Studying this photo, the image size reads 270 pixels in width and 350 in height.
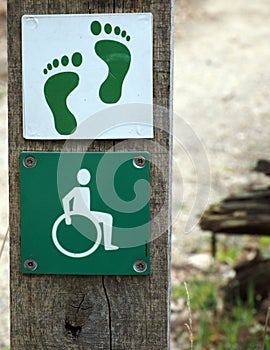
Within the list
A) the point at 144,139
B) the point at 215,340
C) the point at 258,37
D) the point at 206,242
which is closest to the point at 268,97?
the point at 258,37

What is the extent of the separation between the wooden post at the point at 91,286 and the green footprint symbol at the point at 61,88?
73 mm

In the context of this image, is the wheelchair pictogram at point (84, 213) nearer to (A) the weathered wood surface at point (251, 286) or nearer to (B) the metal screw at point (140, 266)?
(B) the metal screw at point (140, 266)

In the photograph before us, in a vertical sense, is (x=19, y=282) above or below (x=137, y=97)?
below

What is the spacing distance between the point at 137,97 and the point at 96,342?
62 cm

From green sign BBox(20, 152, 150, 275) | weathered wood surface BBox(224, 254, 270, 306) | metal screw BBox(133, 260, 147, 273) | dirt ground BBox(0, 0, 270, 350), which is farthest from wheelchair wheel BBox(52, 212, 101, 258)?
weathered wood surface BBox(224, 254, 270, 306)

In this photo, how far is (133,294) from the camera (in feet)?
5.87

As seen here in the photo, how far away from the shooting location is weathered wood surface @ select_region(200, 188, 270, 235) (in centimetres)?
414

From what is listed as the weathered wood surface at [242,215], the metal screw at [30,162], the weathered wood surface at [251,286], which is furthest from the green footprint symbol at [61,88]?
the weathered wood surface at [251,286]

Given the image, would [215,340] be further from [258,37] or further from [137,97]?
[258,37]

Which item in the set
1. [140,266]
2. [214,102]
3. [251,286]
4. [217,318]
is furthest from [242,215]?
[214,102]

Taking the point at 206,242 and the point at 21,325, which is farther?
the point at 206,242

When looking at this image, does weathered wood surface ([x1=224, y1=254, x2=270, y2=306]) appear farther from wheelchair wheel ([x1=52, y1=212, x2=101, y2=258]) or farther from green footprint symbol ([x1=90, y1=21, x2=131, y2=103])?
green footprint symbol ([x1=90, y1=21, x2=131, y2=103])

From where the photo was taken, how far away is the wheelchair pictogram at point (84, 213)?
1739 millimetres

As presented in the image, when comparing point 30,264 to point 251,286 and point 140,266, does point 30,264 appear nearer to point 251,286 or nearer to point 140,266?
point 140,266
